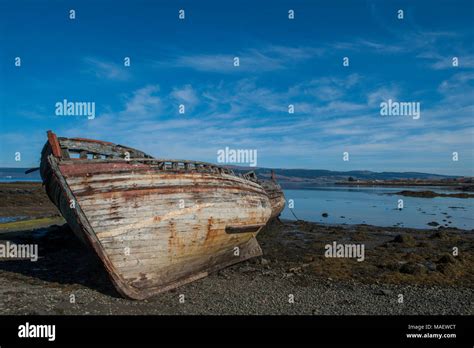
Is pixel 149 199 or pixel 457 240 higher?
pixel 149 199

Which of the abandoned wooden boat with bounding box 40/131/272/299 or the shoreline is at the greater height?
the abandoned wooden boat with bounding box 40/131/272/299

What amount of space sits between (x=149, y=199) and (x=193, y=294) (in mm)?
3392

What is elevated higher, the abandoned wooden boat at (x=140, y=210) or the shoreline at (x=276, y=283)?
the abandoned wooden boat at (x=140, y=210)

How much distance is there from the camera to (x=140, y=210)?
1083 cm

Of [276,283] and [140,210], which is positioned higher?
[140,210]

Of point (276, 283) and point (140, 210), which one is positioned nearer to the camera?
point (140, 210)

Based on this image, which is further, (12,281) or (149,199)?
(12,281)

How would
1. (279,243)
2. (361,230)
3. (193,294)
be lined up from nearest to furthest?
1. (193,294)
2. (279,243)
3. (361,230)

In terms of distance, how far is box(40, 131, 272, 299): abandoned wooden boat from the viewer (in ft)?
33.9

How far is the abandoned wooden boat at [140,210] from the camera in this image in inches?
407
